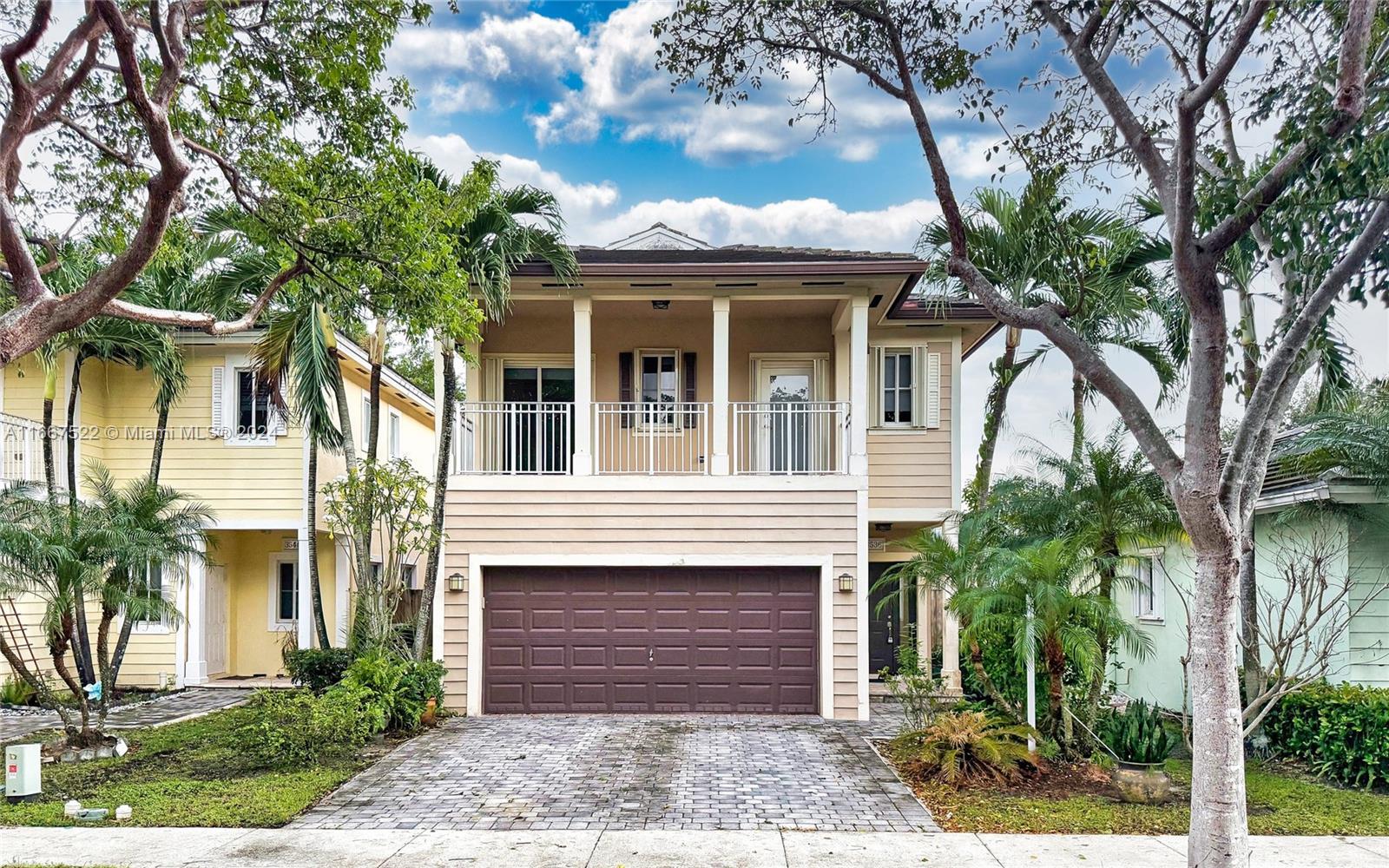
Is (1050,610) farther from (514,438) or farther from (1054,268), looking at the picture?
(514,438)

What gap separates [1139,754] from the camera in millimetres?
8156

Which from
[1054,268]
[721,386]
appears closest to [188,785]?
[721,386]

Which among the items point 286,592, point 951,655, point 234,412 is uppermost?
point 234,412

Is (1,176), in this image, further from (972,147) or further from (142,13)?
(972,147)

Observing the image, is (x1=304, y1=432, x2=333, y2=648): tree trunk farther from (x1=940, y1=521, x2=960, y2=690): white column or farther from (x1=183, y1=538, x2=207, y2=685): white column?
(x1=940, y1=521, x2=960, y2=690): white column

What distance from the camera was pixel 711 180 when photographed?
49.9 ft

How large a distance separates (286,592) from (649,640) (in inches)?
284

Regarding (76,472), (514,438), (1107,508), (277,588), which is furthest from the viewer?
(277,588)

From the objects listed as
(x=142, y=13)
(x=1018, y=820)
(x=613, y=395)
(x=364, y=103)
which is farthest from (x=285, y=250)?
(x=1018, y=820)

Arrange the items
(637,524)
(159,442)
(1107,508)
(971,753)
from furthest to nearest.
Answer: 1. (159,442)
2. (637,524)
3. (1107,508)
4. (971,753)

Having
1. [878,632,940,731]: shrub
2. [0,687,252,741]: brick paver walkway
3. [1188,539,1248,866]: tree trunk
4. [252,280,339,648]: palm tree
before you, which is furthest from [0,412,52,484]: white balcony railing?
[1188,539,1248,866]: tree trunk

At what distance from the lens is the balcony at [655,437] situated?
500 inches

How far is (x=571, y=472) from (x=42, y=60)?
284 inches

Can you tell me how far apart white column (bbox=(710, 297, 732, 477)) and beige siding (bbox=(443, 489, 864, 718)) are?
434 millimetres
